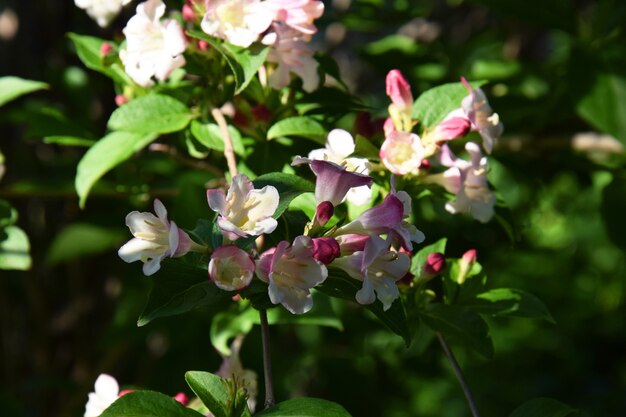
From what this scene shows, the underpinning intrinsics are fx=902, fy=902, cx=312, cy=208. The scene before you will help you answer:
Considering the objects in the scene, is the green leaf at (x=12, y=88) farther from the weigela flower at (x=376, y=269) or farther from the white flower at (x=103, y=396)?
the weigela flower at (x=376, y=269)

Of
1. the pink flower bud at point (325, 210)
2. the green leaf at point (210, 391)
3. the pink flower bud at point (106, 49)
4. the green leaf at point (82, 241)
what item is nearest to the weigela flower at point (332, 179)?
the pink flower bud at point (325, 210)

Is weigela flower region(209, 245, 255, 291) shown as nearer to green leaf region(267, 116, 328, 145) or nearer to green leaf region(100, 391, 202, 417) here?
green leaf region(100, 391, 202, 417)

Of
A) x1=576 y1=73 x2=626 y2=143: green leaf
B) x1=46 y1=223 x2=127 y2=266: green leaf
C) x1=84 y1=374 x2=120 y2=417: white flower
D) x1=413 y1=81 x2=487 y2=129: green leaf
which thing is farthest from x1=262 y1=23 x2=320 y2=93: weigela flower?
x1=46 y1=223 x2=127 y2=266: green leaf

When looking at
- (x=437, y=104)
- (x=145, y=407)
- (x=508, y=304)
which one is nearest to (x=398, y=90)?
(x=437, y=104)

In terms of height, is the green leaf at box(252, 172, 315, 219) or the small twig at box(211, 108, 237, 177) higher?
the green leaf at box(252, 172, 315, 219)

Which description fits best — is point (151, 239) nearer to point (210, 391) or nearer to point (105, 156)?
point (210, 391)
